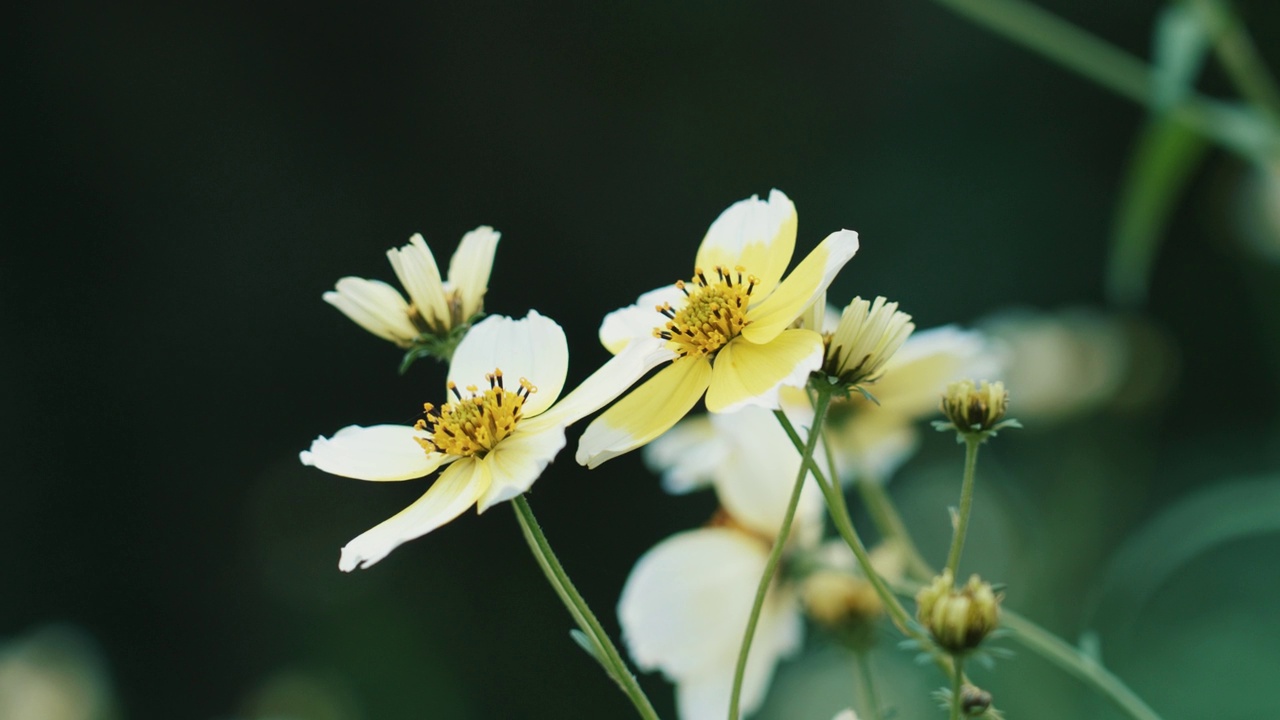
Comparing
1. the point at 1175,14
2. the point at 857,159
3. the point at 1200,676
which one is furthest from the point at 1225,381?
the point at 1175,14

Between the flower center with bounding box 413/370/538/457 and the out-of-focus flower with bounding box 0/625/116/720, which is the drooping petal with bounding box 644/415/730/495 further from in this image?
the out-of-focus flower with bounding box 0/625/116/720

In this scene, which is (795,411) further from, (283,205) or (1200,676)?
(283,205)

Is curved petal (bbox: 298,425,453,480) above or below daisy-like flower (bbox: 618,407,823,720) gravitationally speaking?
below

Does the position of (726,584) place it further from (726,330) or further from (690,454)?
(726,330)

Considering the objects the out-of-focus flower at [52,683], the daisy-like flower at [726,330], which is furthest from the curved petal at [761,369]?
the out-of-focus flower at [52,683]

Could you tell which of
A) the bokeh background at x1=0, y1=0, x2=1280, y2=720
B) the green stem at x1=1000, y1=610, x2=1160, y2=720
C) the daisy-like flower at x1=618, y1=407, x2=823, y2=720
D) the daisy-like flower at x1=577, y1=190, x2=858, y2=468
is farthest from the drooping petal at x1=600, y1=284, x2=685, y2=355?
the bokeh background at x1=0, y1=0, x2=1280, y2=720
